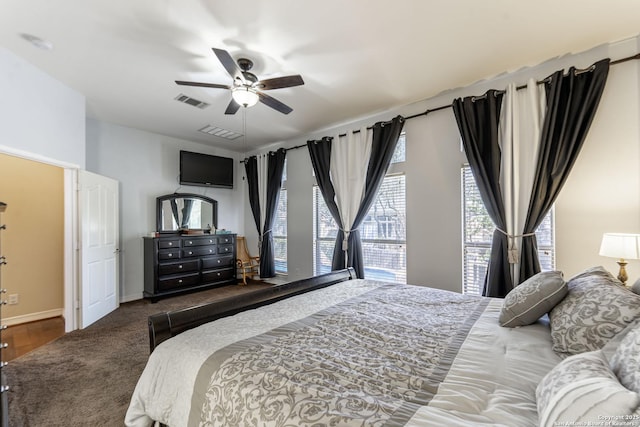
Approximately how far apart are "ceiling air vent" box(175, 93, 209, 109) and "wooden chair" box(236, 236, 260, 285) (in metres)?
2.95

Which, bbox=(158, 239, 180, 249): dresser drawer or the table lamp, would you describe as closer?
the table lamp

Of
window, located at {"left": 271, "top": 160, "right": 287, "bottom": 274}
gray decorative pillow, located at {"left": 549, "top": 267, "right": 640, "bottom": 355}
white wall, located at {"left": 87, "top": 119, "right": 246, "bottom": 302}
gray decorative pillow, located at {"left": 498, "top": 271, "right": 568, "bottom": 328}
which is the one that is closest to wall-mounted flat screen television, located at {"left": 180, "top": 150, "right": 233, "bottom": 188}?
white wall, located at {"left": 87, "top": 119, "right": 246, "bottom": 302}

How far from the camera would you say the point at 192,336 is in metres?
1.39

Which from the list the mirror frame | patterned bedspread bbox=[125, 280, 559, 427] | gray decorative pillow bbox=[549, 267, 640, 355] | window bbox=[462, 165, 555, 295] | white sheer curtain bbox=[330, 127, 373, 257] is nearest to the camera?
patterned bedspread bbox=[125, 280, 559, 427]

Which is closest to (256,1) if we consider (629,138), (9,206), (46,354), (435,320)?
(435,320)

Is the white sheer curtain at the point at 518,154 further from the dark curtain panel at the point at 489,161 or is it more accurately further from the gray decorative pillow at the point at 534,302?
the gray decorative pillow at the point at 534,302

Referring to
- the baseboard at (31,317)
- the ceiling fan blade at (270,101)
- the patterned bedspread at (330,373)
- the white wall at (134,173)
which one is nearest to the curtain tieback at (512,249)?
the patterned bedspread at (330,373)

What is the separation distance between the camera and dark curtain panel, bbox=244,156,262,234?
5555mm

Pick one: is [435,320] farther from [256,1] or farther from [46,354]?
[46,354]

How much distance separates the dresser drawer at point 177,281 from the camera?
14.4 ft

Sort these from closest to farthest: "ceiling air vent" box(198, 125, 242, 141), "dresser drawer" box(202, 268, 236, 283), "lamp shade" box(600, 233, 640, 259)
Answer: "lamp shade" box(600, 233, 640, 259)
"ceiling air vent" box(198, 125, 242, 141)
"dresser drawer" box(202, 268, 236, 283)

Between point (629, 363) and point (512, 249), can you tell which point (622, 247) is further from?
point (629, 363)

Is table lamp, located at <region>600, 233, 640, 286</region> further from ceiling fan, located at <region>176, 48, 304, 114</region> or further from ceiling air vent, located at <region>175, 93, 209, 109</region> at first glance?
ceiling air vent, located at <region>175, 93, 209, 109</region>

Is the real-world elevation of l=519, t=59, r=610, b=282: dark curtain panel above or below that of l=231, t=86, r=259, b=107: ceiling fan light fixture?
below
